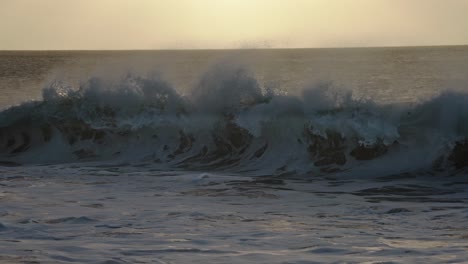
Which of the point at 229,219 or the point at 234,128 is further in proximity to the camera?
the point at 234,128

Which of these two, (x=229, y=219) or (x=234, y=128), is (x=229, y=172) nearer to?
(x=234, y=128)

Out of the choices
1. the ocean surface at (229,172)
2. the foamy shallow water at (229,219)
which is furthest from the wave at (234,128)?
the foamy shallow water at (229,219)

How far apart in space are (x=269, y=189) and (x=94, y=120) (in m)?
8.34

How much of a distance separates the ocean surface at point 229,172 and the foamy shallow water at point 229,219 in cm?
3

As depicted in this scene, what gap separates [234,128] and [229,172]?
9.44 feet

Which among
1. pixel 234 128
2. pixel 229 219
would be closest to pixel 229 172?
pixel 234 128

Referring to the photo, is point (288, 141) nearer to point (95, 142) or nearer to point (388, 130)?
point (388, 130)

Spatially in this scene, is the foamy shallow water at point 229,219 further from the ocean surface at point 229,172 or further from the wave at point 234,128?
the wave at point 234,128

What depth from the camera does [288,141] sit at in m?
17.5

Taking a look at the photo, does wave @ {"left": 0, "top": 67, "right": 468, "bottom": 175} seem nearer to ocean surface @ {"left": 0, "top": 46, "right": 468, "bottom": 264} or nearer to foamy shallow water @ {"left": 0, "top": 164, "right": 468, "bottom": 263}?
ocean surface @ {"left": 0, "top": 46, "right": 468, "bottom": 264}

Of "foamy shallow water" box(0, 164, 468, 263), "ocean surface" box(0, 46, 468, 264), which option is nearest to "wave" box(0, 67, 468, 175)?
"ocean surface" box(0, 46, 468, 264)

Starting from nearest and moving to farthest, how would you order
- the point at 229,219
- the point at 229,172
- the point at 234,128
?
the point at 229,219 < the point at 229,172 < the point at 234,128

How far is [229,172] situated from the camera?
15.8 m

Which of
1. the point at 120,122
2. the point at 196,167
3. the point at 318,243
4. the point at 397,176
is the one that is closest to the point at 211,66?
the point at 120,122
